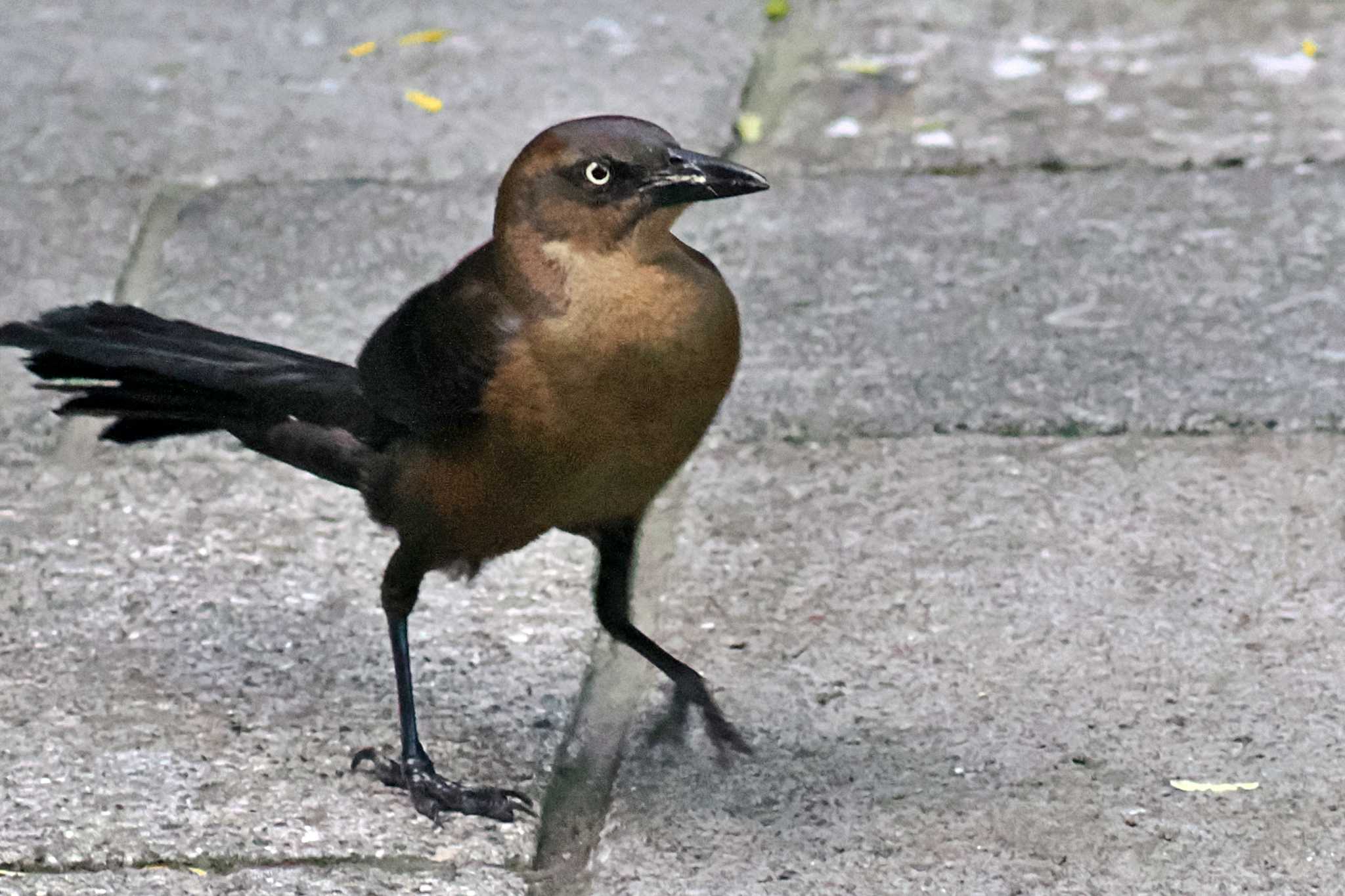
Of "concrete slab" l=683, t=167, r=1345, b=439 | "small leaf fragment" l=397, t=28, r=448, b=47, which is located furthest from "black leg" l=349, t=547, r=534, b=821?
"small leaf fragment" l=397, t=28, r=448, b=47

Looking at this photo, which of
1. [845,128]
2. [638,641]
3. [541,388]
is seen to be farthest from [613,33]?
[541,388]

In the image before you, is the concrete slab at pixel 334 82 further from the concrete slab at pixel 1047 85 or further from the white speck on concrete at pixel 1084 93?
the white speck on concrete at pixel 1084 93

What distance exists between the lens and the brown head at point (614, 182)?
2.49 meters

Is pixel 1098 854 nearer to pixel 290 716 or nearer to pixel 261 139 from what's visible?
pixel 290 716

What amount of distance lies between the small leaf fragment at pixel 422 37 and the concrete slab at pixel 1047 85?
2.56 ft

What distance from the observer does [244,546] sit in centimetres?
326

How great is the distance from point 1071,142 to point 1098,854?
2.26 metres

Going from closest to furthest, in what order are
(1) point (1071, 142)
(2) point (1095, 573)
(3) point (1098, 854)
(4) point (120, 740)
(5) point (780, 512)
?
(3) point (1098, 854) → (4) point (120, 740) → (2) point (1095, 573) → (5) point (780, 512) → (1) point (1071, 142)

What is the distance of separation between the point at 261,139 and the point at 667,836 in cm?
244

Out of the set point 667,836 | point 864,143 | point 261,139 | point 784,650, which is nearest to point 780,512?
point 784,650

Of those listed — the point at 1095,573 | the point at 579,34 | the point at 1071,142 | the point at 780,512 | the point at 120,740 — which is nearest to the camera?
the point at 120,740

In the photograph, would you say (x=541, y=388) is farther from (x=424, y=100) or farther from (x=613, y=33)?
(x=613, y=33)

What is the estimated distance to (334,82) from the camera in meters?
4.85

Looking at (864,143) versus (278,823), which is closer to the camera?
(278,823)
